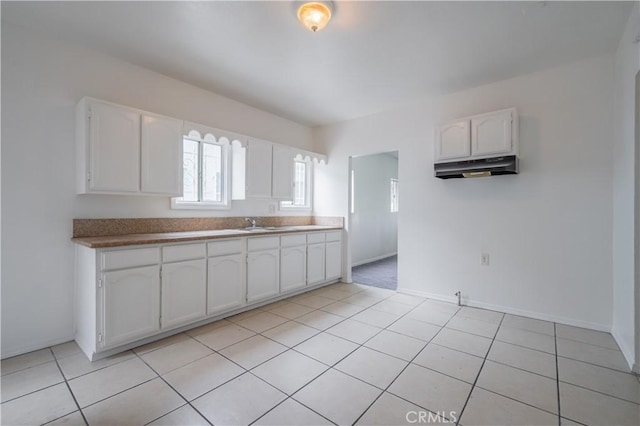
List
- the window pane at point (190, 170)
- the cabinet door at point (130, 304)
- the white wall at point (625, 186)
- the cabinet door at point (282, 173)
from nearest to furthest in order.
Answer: the white wall at point (625, 186) → the cabinet door at point (130, 304) → the window pane at point (190, 170) → the cabinet door at point (282, 173)

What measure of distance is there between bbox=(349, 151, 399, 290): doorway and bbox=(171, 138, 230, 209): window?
2.48 metres

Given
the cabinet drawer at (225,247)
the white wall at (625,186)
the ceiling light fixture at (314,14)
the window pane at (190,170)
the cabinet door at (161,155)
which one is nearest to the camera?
the ceiling light fixture at (314,14)

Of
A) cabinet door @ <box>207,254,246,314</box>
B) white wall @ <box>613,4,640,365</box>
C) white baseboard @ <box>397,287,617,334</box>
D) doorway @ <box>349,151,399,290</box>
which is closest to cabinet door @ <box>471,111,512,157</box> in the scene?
white wall @ <box>613,4,640,365</box>

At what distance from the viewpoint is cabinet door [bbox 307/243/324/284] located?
394 centimetres

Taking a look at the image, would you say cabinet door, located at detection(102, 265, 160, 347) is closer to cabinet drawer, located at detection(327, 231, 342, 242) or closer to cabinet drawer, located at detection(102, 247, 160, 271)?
cabinet drawer, located at detection(102, 247, 160, 271)

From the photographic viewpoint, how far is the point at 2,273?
2.14m

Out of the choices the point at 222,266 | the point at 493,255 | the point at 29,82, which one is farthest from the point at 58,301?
the point at 493,255

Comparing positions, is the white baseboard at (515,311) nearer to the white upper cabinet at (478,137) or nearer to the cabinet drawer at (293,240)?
the cabinet drawer at (293,240)

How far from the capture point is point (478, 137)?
3049mm

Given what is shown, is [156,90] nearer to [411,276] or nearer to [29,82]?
[29,82]

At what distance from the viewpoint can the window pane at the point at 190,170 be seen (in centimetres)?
328

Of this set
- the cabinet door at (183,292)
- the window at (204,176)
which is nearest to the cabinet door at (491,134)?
the window at (204,176)

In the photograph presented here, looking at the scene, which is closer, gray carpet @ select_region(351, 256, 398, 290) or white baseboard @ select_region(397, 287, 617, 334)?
white baseboard @ select_region(397, 287, 617, 334)

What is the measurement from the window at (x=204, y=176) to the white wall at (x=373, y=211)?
2.72 meters
